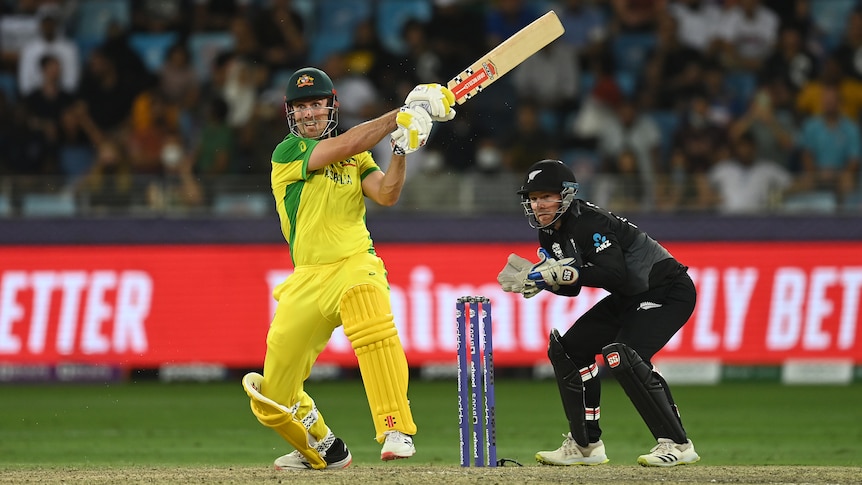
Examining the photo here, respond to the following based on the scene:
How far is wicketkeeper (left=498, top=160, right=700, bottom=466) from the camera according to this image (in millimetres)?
8102

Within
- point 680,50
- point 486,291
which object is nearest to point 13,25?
point 486,291

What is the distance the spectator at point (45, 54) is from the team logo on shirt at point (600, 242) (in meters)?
9.86

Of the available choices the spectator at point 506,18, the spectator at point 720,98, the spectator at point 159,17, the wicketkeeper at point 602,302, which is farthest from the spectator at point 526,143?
the wicketkeeper at point 602,302

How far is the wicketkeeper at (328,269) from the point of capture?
25.4ft

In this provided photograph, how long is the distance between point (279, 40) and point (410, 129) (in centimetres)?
940

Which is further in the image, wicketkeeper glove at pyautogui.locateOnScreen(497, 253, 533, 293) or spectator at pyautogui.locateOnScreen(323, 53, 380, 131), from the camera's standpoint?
spectator at pyautogui.locateOnScreen(323, 53, 380, 131)

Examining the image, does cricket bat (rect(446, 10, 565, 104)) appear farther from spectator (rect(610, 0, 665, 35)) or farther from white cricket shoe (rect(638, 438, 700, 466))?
spectator (rect(610, 0, 665, 35))

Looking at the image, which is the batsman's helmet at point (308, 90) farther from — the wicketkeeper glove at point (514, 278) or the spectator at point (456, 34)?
the spectator at point (456, 34)

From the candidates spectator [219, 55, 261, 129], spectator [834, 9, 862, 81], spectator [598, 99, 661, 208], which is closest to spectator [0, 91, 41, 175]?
spectator [219, 55, 261, 129]

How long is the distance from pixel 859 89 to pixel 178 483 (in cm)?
1158

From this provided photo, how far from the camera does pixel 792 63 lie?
656 inches

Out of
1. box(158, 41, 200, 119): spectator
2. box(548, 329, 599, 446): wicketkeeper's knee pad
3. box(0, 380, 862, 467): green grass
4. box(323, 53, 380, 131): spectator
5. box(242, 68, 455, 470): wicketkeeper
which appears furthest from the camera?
box(158, 41, 200, 119): spectator

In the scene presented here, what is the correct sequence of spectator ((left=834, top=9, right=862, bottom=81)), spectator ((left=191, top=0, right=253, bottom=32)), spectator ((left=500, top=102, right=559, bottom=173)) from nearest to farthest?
spectator ((left=500, top=102, right=559, bottom=173)), spectator ((left=834, top=9, right=862, bottom=81)), spectator ((left=191, top=0, right=253, bottom=32))

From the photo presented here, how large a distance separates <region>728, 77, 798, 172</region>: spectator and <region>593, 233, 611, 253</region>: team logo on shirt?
794 centimetres
